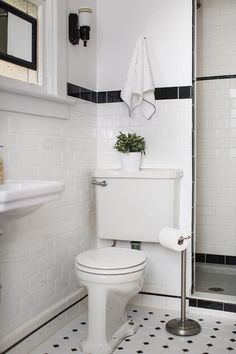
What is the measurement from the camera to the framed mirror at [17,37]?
207 centimetres

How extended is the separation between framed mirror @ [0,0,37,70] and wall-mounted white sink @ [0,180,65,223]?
790mm

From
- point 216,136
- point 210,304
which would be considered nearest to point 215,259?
point 210,304

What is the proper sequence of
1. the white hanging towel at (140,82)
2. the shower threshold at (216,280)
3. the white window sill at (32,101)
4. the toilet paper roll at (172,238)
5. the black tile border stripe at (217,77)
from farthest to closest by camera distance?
1. the black tile border stripe at (217,77)
2. the shower threshold at (216,280)
3. the white hanging towel at (140,82)
4. the toilet paper roll at (172,238)
5. the white window sill at (32,101)

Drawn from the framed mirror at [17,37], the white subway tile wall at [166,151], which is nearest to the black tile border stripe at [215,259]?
the white subway tile wall at [166,151]

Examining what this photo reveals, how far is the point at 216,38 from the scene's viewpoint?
3.61 metres

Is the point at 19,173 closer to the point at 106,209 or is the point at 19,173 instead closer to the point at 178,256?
the point at 106,209

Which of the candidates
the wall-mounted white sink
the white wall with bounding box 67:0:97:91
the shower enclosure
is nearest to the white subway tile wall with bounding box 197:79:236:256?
the shower enclosure

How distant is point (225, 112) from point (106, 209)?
155 cm

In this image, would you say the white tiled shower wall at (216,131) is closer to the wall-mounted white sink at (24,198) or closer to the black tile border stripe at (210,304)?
the black tile border stripe at (210,304)

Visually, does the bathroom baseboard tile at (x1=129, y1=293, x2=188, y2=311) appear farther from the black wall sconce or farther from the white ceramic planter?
the black wall sconce

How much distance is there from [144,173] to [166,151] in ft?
0.97

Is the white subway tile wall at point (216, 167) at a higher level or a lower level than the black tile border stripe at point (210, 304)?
higher

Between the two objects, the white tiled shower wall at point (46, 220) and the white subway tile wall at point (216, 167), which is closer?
the white tiled shower wall at point (46, 220)

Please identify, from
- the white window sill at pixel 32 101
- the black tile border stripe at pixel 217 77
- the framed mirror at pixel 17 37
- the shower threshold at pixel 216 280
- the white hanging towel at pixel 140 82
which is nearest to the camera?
the white window sill at pixel 32 101
